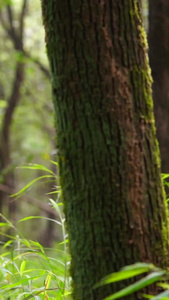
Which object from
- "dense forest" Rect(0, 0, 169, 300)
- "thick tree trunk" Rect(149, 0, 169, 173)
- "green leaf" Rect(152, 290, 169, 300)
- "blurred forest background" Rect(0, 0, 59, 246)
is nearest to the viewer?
"green leaf" Rect(152, 290, 169, 300)

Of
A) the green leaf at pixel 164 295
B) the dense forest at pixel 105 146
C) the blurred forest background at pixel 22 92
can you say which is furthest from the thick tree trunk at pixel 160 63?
the blurred forest background at pixel 22 92

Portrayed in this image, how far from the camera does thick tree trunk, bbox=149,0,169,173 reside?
505 cm

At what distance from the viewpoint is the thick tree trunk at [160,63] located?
505cm

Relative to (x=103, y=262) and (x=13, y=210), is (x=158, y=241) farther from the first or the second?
(x=13, y=210)

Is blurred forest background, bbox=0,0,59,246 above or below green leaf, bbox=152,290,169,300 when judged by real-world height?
above

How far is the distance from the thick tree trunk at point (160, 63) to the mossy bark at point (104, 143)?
2.90 metres

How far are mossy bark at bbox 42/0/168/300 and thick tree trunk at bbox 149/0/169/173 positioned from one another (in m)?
2.90

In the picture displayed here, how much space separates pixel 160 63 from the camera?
16.9ft

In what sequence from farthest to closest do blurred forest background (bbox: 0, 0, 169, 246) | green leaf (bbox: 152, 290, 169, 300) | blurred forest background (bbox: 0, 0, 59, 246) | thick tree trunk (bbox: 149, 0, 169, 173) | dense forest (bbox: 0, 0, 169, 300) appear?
1. blurred forest background (bbox: 0, 0, 59, 246)
2. blurred forest background (bbox: 0, 0, 169, 246)
3. thick tree trunk (bbox: 149, 0, 169, 173)
4. dense forest (bbox: 0, 0, 169, 300)
5. green leaf (bbox: 152, 290, 169, 300)

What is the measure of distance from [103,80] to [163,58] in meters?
3.30

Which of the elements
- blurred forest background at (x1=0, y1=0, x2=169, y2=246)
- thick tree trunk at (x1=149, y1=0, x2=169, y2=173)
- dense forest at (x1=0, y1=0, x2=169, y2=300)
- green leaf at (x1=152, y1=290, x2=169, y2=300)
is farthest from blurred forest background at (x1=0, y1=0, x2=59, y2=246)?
green leaf at (x1=152, y1=290, x2=169, y2=300)

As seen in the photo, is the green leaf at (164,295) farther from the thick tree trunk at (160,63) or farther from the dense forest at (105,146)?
the thick tree trunk at (160,63)

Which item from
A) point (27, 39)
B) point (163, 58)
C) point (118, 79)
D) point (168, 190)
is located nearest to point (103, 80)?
point (118, 79)

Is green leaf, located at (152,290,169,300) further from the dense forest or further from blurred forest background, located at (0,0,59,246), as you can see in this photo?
blurred forest background, located at (0,0,59,246)
